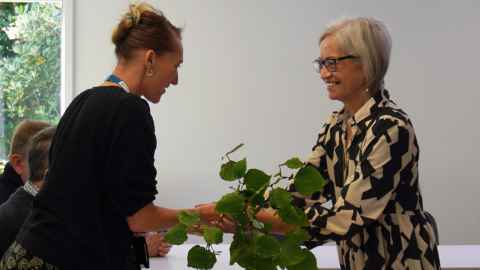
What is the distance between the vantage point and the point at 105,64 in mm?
5191

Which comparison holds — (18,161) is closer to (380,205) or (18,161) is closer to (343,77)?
(343,77)

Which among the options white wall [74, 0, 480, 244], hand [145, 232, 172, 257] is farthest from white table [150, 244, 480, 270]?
white wall [74, 0, 480, 244]

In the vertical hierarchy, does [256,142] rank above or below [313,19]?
below

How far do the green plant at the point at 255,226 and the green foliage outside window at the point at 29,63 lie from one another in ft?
13.9

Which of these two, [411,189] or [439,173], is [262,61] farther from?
[411,189]

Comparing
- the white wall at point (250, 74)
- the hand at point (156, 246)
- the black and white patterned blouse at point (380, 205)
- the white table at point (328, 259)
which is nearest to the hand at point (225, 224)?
the black and white patterned blouse at point (380, 205)

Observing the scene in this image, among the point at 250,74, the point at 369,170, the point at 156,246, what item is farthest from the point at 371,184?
the point at 250,74

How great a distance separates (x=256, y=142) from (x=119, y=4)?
1443 mm

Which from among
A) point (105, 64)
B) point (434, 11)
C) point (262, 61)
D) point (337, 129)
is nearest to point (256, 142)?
point (262, 61)

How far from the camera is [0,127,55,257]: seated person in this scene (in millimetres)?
2246

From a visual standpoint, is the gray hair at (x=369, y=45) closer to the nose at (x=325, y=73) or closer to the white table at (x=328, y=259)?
the nose at (x=325, y=73)

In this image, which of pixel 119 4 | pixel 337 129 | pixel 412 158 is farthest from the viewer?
pixel 119 4

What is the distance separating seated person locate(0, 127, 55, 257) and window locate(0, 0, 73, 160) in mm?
3049

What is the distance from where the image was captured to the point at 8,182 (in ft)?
9.80
